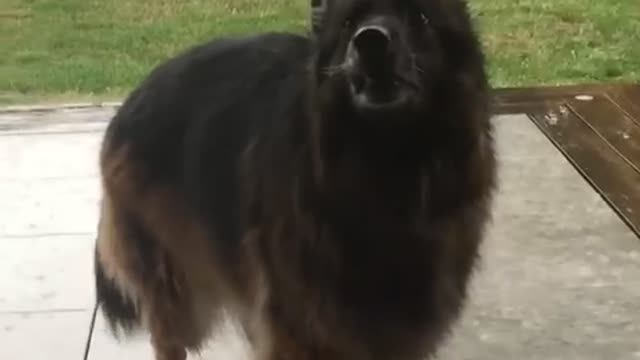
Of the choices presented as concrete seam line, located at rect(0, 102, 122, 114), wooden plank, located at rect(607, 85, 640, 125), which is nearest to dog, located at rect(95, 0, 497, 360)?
concrete seam line, located at rect(0, 102, 122, 114)

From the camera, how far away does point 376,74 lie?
2021 millimetres

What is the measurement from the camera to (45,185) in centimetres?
410

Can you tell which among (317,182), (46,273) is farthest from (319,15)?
(46,273)

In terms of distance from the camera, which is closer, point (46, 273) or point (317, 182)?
point (317, 182)

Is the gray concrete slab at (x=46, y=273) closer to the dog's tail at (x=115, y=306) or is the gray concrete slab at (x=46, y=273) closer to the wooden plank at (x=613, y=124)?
the dog's tail at (x=115, y=306)

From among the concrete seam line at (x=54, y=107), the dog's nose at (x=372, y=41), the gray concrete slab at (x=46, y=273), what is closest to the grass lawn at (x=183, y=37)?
the concrete seam line at (x=54, y=107)

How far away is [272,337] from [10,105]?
3.09m

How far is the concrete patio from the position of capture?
3084 millimetres

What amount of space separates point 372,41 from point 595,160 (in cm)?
239

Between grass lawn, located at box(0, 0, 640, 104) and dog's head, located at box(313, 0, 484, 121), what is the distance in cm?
322

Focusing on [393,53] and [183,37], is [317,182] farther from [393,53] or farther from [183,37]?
[183,37]

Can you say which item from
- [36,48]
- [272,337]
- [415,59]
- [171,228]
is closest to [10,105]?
[36,48]

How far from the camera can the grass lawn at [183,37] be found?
18.4 feet

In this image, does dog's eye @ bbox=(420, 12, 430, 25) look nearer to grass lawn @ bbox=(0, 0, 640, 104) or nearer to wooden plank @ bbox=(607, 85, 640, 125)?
wooden plank @ bbox=(607, 85, 640, 125)
